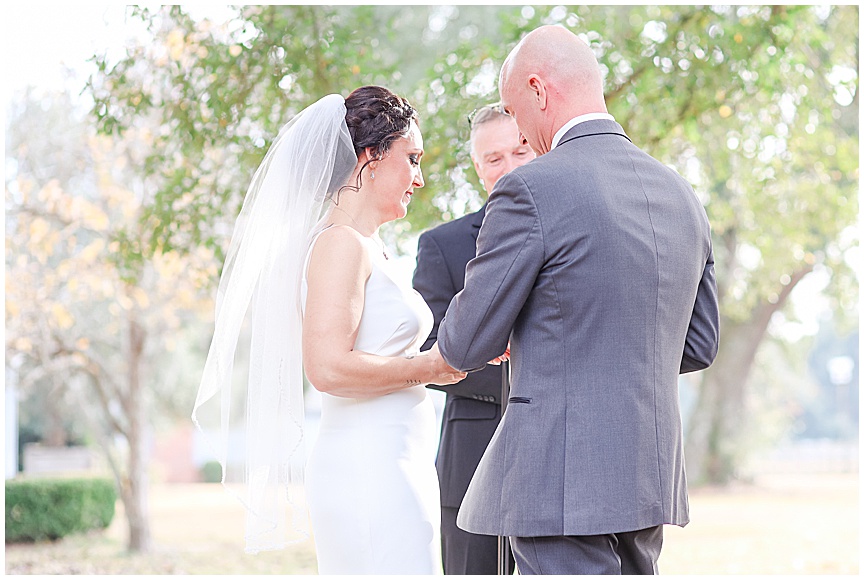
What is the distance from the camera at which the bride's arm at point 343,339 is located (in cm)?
245

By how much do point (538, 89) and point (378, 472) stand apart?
1.15 metres

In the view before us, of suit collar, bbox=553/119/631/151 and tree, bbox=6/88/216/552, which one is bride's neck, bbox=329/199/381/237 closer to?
suit collar, bbox=553/119/631/151

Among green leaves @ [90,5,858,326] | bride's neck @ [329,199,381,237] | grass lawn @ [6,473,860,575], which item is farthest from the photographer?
grass lawn @ [6,473,860,575]

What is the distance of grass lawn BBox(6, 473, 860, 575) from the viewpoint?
1114 centimetres

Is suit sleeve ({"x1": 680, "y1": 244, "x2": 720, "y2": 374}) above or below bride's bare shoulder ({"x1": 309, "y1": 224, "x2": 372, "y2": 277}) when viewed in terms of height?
below

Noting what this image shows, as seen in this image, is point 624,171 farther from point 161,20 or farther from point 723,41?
point 161,20

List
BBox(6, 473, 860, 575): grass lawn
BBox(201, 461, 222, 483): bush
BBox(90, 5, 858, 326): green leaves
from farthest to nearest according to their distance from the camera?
BBox(201, 461, 222, 483): bush, BBox(6, 473, 860, 575): grass lawn, BBox(90, 5, 858, 326): green leaves

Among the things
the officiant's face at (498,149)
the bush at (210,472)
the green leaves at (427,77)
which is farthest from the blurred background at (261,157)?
the bush at (210,472)

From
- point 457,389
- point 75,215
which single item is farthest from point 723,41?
point 75,215

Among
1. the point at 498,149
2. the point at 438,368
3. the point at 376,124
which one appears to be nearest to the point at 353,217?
the point at 376,124

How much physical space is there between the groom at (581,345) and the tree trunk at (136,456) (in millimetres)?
10247

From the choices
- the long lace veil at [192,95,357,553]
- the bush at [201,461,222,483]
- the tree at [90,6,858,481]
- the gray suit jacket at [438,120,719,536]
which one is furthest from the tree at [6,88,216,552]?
the bush at [201,461,222,483]

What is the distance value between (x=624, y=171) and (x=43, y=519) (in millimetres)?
12987

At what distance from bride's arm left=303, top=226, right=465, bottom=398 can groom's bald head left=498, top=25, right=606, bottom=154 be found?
2.14 feet
